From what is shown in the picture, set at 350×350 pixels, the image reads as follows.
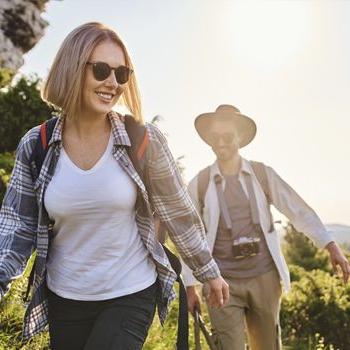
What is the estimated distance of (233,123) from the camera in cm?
581

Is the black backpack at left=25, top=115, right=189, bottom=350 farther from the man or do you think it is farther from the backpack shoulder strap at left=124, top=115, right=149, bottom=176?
the man

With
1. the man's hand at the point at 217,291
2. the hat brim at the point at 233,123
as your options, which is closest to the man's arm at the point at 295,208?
the hat brim at the point at 233,123

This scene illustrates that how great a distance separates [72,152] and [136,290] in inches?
26.4

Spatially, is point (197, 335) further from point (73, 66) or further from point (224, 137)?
point (73, 66)

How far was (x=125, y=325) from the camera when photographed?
270 centimetres

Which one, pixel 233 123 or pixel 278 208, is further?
pixel 233 123

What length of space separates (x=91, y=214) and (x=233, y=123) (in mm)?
3262

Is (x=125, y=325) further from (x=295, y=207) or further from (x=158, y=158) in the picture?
(x=295, y=207)

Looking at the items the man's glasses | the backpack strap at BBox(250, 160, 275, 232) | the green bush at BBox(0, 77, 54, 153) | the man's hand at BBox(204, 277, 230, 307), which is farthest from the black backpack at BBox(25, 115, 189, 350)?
the green bush at BBox(0, 77, 54, 153)

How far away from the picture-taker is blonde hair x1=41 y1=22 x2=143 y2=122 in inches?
111

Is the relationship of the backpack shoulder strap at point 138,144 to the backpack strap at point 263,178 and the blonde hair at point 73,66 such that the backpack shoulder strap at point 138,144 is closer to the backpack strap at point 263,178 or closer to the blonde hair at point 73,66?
the blonde hair at point 73,66

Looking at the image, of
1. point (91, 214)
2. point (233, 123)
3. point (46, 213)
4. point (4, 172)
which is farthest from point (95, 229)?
point (4, 172)

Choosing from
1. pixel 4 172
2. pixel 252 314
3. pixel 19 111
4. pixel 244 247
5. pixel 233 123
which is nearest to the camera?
pixel 244 247

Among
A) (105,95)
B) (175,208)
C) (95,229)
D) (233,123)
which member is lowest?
(95,229)
